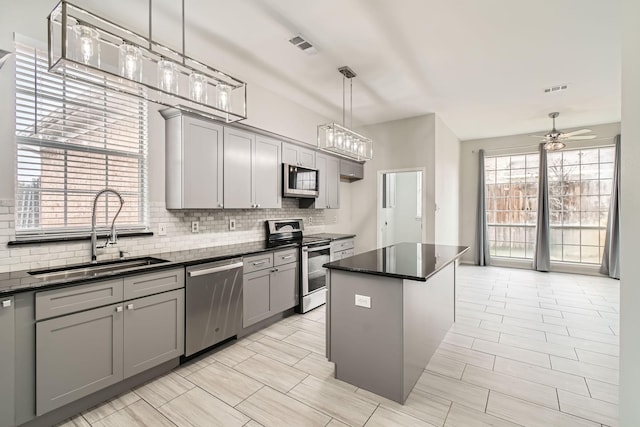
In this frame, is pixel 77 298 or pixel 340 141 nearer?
pixel 77 298

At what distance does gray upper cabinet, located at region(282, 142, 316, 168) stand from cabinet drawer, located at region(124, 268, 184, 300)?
7.05 ft

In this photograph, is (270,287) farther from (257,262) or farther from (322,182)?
(322,182)

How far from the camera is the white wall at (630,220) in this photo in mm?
1096

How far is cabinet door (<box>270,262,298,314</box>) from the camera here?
358 cm

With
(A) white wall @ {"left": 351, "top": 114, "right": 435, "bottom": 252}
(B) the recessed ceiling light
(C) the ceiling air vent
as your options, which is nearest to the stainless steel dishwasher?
(C) the ceiling air vent

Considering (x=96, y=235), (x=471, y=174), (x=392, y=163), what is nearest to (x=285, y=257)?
(x=96, y=235)

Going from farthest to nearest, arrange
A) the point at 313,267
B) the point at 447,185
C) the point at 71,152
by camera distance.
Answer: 1. the point at 447,185
2. the point at 313,267
3. the point at 71,152

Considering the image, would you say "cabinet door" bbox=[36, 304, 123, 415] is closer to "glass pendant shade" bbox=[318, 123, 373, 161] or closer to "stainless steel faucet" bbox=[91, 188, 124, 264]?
"stainless steel faucet" bbox=[91, 188, 124, 264]

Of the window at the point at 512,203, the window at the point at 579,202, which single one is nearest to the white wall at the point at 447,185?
the window at the point at 512,203

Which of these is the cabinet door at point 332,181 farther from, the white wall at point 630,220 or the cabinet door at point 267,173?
the white wall at point 630,220

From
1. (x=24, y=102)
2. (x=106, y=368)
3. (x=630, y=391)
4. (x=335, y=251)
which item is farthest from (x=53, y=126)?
(x=630, y=391)

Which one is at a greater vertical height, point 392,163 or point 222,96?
point 392,163

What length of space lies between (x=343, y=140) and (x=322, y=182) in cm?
164

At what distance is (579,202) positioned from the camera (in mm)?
6418
